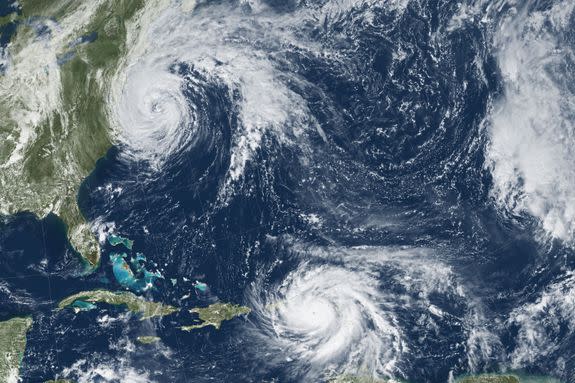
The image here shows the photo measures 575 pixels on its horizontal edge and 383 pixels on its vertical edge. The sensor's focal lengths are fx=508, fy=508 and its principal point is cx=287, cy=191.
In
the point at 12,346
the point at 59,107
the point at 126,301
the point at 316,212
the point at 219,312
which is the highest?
the point at 59,107

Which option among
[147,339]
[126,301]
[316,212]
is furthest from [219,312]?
[316,212]

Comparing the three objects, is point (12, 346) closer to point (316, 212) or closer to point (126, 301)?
point (126, 301)

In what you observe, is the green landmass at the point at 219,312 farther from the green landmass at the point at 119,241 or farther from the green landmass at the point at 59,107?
the green landmass at the point at 59,107

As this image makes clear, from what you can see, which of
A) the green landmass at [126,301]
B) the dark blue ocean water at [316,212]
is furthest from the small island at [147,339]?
the green landmass at [126,301]

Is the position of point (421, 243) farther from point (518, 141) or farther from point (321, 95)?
point (321, 95)

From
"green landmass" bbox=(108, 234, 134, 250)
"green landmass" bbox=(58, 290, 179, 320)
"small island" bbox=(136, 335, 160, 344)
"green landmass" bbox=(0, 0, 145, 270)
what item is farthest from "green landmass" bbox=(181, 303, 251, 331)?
"green landmass" bbox=(0, 0, 145, 270)

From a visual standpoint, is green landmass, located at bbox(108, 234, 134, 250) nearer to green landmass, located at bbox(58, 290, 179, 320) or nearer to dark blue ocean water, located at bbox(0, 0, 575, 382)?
dark blue ocean water, located at bbox(0, 0, 575, 382)
